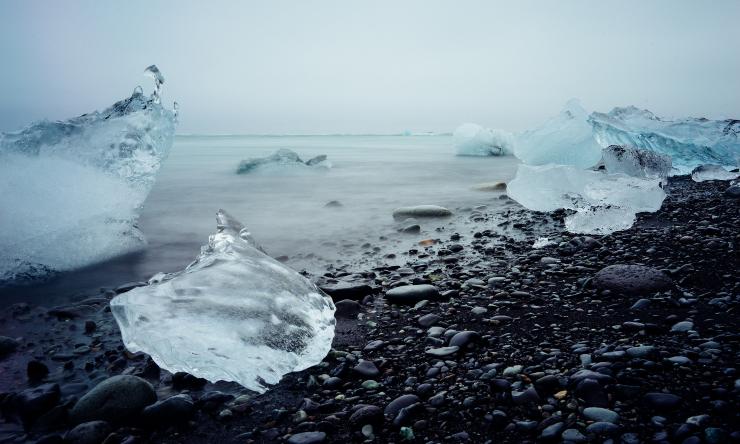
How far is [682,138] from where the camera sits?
A: 9500mm

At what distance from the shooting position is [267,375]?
202 cm

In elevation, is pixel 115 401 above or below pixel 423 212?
below

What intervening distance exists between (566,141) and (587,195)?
2.64 meters

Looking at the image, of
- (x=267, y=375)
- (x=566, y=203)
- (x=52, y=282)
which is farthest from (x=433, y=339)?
(x=566, y=203)

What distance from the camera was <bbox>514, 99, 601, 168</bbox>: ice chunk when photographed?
7.50 m

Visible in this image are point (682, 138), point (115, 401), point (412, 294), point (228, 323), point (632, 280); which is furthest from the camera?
point (682, 138)

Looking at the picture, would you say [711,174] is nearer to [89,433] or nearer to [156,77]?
[156,77]

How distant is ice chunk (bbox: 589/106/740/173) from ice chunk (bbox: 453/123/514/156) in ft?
22.9

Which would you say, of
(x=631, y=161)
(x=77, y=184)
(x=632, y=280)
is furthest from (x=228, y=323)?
(x=631, y=161)

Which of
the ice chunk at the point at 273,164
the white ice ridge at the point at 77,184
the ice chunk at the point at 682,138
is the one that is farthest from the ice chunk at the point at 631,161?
the ice chunk at the point at 273,164

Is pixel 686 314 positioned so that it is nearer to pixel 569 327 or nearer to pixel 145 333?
pixel 569 327

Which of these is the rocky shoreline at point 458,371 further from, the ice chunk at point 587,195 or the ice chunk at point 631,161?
the ice chunk at point 631,161

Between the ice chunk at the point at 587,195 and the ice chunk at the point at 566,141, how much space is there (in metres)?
1.96

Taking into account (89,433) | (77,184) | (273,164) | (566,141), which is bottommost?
(89,433)
